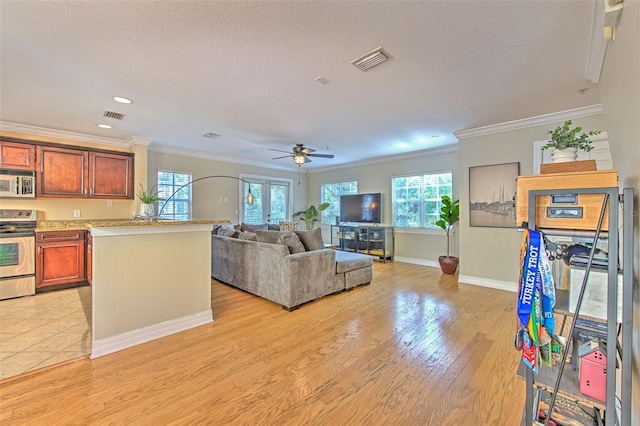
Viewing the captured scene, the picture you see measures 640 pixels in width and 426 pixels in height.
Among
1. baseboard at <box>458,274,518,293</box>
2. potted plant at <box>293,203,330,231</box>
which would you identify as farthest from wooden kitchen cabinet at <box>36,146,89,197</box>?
baseboard at <box>458,274,518,293</box>

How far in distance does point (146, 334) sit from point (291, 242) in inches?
69.5

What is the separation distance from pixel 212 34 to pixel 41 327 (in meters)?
3.32

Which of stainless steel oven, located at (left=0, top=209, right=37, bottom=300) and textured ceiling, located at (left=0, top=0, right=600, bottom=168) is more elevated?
textured ceiling, located at (left=0, top=0, right=600, bottom=168)

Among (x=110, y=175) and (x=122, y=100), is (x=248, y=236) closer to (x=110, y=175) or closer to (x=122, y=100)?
(x=122, y=100)

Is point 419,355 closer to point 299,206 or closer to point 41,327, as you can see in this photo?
point 41,327

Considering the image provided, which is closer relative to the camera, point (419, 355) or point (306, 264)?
point (419, 355)

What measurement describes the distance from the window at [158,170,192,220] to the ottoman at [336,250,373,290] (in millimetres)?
3737

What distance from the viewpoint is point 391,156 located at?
6.47 metres

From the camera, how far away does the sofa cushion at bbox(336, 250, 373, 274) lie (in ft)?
13.0

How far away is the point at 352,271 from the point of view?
4156 millimetres

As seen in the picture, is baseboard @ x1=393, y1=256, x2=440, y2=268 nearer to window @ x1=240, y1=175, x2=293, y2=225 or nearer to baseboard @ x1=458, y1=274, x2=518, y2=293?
baseboard @ x1=458, y1=274, x2=518, y2=293

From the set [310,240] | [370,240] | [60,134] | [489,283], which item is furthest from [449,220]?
[60,134]

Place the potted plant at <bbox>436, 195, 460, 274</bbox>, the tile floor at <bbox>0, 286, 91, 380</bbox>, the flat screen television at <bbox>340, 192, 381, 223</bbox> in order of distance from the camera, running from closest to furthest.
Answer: the tile floor at <bbox>0, 286, 91, 380</bbox>
the potted plant at <bbox>436, 195, 460, 274</bbox>
the flat screen television at <bbox>340, 192, 381, 223</bbox>

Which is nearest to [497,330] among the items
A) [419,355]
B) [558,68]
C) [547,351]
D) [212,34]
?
[419,355]
